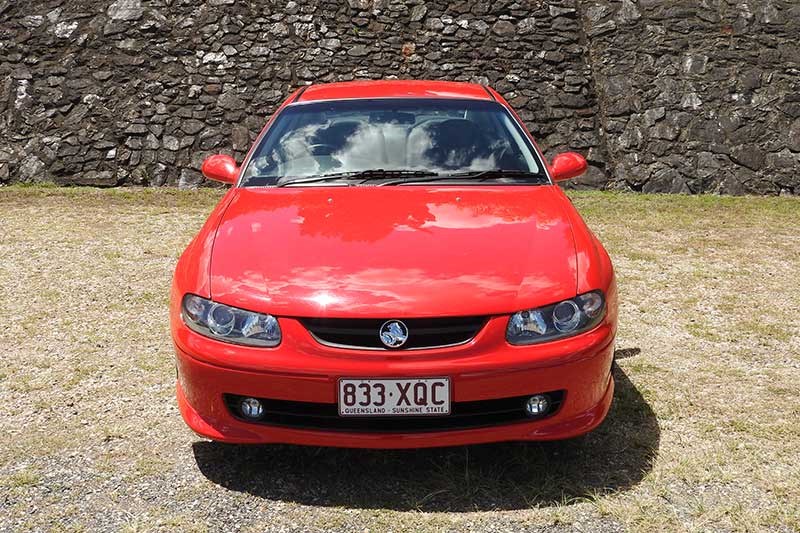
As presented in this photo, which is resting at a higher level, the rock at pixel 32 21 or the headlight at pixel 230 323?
the rock at pixel 32 21

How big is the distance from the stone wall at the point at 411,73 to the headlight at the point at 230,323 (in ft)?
26.2

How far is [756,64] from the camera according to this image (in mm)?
10523

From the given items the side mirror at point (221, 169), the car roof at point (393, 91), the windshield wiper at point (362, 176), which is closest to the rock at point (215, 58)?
the car roof at point (393, 91)

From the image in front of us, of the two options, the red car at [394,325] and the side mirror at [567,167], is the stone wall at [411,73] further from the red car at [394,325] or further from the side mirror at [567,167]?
the red car at [394,325]

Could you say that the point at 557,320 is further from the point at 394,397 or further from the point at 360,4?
the point at 360,4

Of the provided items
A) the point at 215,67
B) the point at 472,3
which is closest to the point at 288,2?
the point at 215,67

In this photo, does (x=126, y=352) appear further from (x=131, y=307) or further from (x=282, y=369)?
(x=282, y=369)

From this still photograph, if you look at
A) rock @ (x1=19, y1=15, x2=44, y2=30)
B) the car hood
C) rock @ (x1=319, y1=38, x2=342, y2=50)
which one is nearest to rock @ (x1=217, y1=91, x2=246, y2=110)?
rock @ (x1=319, y1=38, x2=342, y2=50)

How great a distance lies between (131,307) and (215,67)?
6.31 metres

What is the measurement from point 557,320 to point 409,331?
1.77ft

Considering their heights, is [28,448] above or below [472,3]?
below

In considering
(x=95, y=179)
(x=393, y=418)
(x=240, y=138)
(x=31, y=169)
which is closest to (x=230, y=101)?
(x=240, y=138)

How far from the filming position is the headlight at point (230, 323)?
2.73 meters

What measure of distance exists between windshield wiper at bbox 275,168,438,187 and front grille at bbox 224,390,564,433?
53.0 inches
